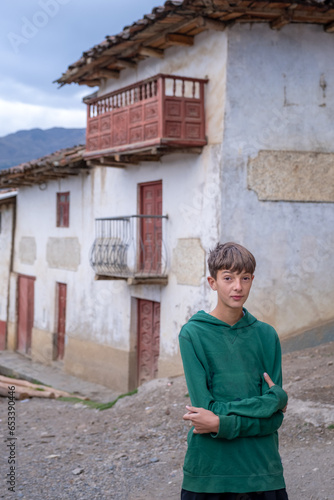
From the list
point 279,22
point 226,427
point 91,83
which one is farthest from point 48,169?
point 226,427

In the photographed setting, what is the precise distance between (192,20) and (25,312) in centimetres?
1128

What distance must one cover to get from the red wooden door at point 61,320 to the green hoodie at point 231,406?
13675 mm

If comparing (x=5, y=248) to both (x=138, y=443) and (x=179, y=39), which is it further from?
(x=138, y=443)

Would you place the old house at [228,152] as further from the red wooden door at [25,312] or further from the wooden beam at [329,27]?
the red wooden door at [25,312]

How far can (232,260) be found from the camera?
2.64m

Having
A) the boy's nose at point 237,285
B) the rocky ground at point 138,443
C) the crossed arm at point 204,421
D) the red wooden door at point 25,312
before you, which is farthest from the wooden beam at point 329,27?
the red wooden door at point 25,312

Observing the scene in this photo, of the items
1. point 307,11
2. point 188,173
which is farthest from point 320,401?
point 307,11

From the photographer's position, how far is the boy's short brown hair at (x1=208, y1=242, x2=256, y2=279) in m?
2.63

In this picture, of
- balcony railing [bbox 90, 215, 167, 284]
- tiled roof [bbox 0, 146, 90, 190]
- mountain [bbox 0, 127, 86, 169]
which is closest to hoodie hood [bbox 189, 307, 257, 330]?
balcony railing [bbox 90, 215, 167, 284]

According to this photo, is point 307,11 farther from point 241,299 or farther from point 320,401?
point 241,299

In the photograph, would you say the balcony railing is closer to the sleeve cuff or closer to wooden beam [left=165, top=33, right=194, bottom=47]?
wooden beam [left=165, top=33, right=194, bottom=47]

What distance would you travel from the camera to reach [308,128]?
33.7 feet

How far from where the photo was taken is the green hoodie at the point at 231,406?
251 cm

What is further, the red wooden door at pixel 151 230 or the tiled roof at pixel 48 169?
the tiled roof at pixel 48 169
